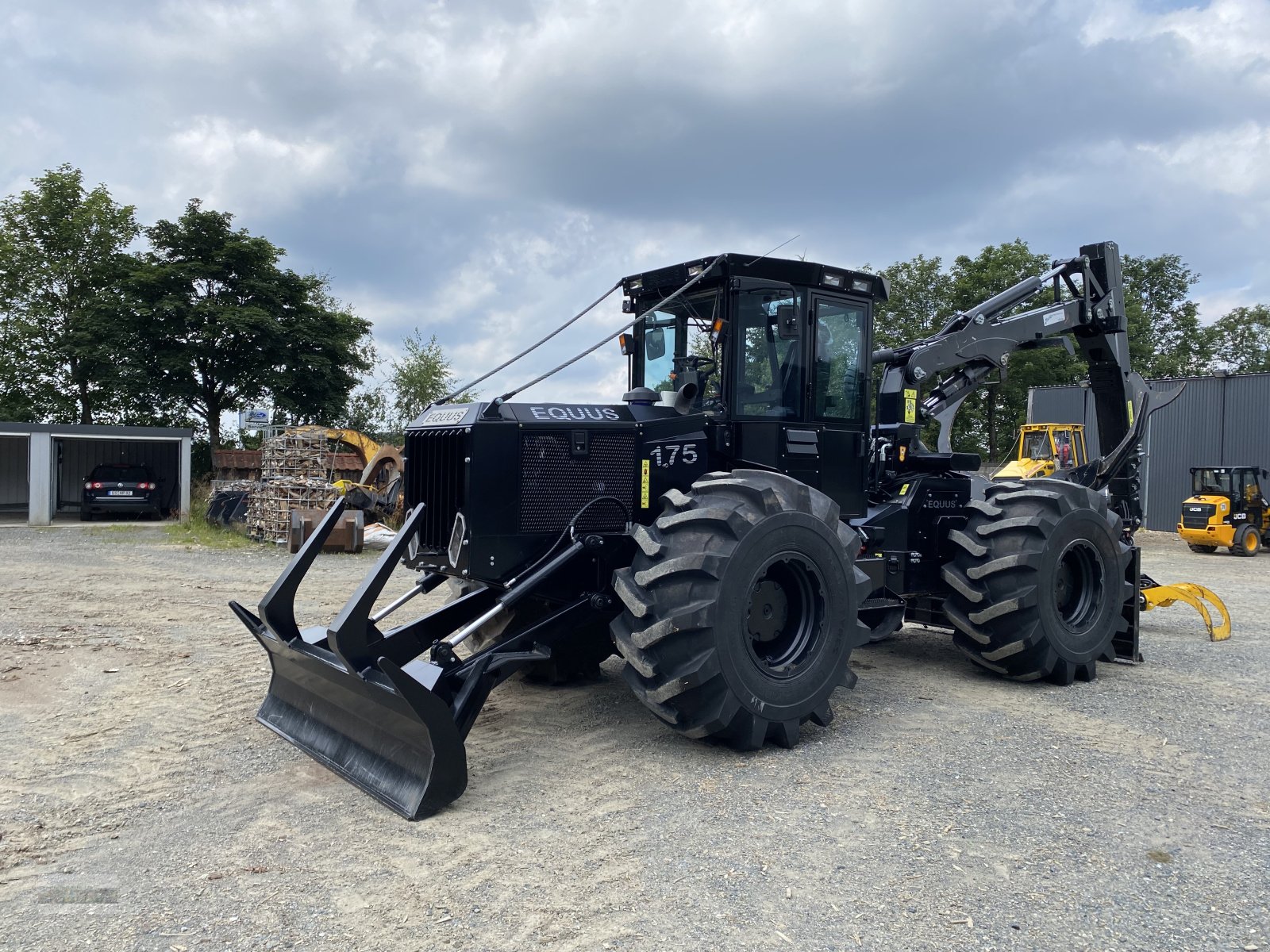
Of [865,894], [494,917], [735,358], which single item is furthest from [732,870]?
[735,358]

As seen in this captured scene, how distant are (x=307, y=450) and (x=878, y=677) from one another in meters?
15.2

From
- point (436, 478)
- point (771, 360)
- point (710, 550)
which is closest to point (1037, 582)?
point (771, 360)

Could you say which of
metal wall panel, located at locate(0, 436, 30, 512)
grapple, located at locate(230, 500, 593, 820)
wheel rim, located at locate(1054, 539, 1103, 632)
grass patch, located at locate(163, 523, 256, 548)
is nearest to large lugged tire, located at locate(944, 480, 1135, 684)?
wheel rim, located at locate(1054, 539, 1103, 632)

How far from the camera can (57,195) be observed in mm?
33938

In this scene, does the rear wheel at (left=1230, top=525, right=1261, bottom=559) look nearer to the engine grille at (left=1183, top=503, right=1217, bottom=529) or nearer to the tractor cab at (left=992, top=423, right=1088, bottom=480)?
the engine grille at (left=1183, top=503, right=1217, bottom=529)

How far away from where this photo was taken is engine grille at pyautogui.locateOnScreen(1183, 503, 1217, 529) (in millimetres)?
21750

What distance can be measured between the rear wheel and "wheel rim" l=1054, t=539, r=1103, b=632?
57.1 ft

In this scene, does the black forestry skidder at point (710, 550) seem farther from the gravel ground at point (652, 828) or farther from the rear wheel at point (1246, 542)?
the rear wheel at point (1246, 542)

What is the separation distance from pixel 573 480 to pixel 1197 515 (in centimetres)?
2092

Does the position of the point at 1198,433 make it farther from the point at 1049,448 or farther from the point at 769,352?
the point at 769,352

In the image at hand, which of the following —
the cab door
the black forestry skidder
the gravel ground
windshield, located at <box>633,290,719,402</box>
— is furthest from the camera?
the cab door

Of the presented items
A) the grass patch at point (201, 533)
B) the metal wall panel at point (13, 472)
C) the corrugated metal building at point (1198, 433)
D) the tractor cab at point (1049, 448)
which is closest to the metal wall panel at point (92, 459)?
the metal wall panel at point (13, 472)

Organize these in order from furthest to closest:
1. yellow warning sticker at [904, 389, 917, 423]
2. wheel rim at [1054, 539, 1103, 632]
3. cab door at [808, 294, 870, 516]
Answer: yellow warning sticker at [904, 389, 917, 423], wheel rim at [1054, 539, 1103, 632], cab door at [808, 294, 870, 516]

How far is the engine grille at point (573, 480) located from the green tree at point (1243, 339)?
47.3 m
